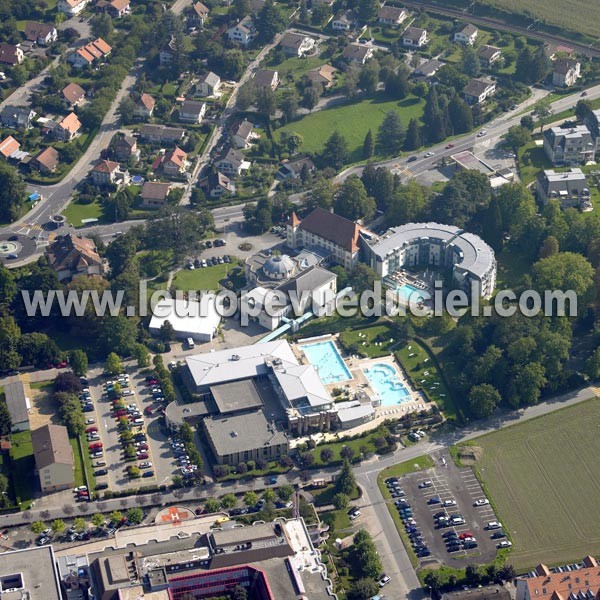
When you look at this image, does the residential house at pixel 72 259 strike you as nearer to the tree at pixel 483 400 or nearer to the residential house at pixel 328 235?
the residential house at pixel 328 235

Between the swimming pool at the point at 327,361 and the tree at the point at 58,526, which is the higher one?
the swimming pool at the point at 327,361

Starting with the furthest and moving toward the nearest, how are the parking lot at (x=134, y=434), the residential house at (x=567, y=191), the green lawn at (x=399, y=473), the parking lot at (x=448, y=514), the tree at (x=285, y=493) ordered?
the residential house at (x=567, y=191)
the parking lot at (x=134, y=434)
the tree at (x=285, y=493)
the green lawn at (x=399, y=473)
the parking lot at (x=448, y=514)

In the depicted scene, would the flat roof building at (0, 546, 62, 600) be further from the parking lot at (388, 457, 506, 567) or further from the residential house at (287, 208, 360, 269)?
the residential house at (287, 208, 360, 269)

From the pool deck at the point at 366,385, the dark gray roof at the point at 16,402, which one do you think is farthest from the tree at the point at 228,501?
the dark gray roof at the point at 16,402

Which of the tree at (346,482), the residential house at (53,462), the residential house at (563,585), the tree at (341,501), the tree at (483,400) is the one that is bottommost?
the residential house at (563,585)

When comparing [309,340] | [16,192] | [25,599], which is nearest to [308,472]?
[309,340]

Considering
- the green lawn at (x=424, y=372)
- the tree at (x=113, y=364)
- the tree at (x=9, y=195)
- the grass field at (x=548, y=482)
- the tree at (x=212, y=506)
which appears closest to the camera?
the grass field at (x=548, y=482)

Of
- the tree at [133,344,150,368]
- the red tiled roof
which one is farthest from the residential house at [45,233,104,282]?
the red tiled roof
